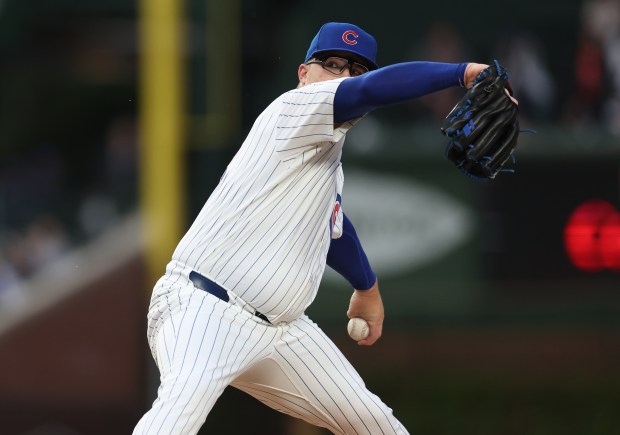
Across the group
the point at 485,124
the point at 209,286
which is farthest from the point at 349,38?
the point at 209,286

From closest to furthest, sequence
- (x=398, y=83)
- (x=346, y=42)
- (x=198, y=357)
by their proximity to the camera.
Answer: (x=398, y=83)
(x=198, y=357)
(x=346, y=42)

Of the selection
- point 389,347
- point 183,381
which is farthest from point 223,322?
point 389,347

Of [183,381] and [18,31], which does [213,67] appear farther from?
[183,381]

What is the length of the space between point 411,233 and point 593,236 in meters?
1.31

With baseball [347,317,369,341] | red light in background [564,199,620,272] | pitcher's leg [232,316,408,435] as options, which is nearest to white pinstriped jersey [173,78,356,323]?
pitcher's leg [232,316,408,435]

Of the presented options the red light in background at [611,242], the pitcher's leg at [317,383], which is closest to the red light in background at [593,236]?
the red light in background at [611,242]

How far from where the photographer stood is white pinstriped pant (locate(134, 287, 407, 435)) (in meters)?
4.23

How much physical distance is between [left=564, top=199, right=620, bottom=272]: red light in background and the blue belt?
15.9 feet

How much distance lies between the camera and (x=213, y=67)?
10203mm

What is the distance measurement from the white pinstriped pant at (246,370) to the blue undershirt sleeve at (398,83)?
818mm

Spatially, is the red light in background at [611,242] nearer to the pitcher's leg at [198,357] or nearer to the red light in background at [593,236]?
the red light in background at [593,236]

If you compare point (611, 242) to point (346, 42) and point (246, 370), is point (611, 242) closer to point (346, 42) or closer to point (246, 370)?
point (346, 42)

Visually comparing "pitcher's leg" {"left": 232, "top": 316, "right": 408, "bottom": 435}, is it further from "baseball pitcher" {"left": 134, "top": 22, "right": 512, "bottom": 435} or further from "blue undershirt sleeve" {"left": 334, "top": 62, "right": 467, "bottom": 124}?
"blue undershirt sleeve" {"left": 334, "top": 62, "right": 467, "bottom": 124}

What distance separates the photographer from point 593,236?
9.01 m
